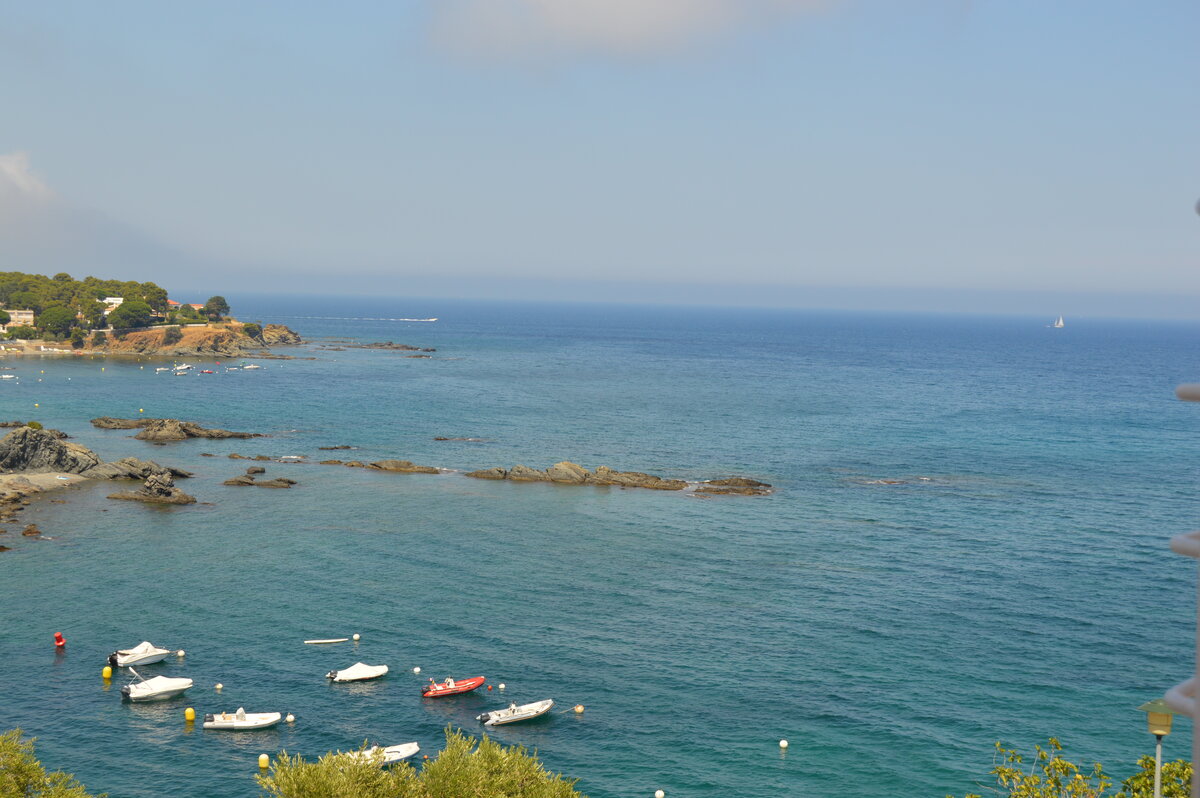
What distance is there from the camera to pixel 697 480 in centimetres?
10231

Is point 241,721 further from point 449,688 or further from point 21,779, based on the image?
point 21,779

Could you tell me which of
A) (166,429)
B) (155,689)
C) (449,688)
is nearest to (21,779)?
(155,689)

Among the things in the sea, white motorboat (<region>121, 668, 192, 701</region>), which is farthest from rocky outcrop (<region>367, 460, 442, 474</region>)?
white motorboat (<region>121, 668, 192, 701</region>)

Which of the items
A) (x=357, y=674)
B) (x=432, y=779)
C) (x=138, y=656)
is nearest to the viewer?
(x=432, y=779)

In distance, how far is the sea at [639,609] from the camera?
46.5 m

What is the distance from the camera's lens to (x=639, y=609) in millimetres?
63594

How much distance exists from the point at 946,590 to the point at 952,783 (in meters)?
25.5

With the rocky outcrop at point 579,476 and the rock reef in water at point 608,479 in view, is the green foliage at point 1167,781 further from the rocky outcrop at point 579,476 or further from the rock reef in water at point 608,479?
the rocky outcrop at point 579,476

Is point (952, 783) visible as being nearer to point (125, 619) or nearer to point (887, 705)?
point (887, 705)

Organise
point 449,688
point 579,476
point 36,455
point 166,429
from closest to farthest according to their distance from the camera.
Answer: point 449,688
point 36,455
point 579,476
point 166,429

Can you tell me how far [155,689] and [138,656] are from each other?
152 inches

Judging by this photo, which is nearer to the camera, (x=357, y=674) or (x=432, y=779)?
(x=432, y=779)

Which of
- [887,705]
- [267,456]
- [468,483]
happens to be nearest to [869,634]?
[887,705]

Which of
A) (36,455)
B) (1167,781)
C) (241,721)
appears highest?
(1167,781)
